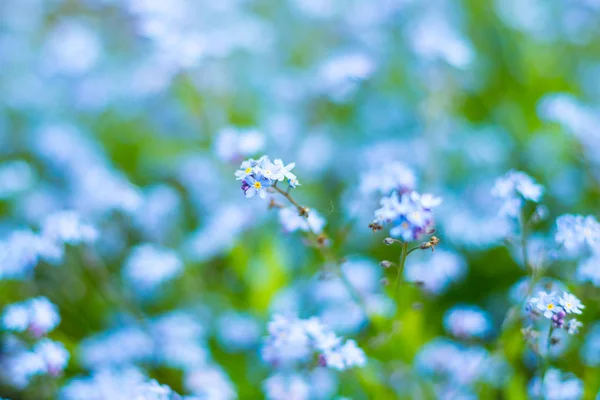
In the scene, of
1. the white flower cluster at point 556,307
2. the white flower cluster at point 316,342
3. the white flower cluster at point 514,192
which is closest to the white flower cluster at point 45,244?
the white flower cluster at point 316,342

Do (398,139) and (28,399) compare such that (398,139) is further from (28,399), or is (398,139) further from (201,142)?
(28,399)

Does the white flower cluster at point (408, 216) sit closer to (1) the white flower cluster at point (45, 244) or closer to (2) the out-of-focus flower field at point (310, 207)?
(2) the out-of-focus flower field at point (310, 207)

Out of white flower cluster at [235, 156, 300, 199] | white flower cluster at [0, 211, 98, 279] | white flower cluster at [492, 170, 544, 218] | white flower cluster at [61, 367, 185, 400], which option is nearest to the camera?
white flower cluster at [235, 156, 300, 199]

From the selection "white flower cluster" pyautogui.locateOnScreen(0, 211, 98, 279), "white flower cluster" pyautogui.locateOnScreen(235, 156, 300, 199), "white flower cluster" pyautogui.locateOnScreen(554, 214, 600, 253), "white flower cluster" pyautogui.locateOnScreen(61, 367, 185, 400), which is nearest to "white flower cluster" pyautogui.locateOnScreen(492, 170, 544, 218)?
"white flower cluster" pyautogui.locateOnScreen(554, 214, 600, 253)

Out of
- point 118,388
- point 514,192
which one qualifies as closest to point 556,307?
point 514,192

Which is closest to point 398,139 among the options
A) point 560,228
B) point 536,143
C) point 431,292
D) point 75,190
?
point 536,143

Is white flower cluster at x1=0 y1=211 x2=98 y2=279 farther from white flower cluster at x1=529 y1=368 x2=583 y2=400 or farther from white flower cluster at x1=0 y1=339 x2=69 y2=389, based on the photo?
white flower cluster at x1=529 y1=368 x2=583 y2=400

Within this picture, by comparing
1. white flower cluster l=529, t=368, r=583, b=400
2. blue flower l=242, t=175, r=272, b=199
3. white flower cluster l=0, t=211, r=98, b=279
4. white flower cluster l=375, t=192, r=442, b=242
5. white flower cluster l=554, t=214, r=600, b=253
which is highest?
white flower cluster l=0, t=211, r=98, b=279

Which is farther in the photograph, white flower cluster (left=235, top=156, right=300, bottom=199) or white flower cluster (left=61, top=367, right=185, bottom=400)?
white flower cluster (left=61, top=367, right=185, bottom=400)

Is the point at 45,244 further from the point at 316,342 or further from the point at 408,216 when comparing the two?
the point at 408,216
